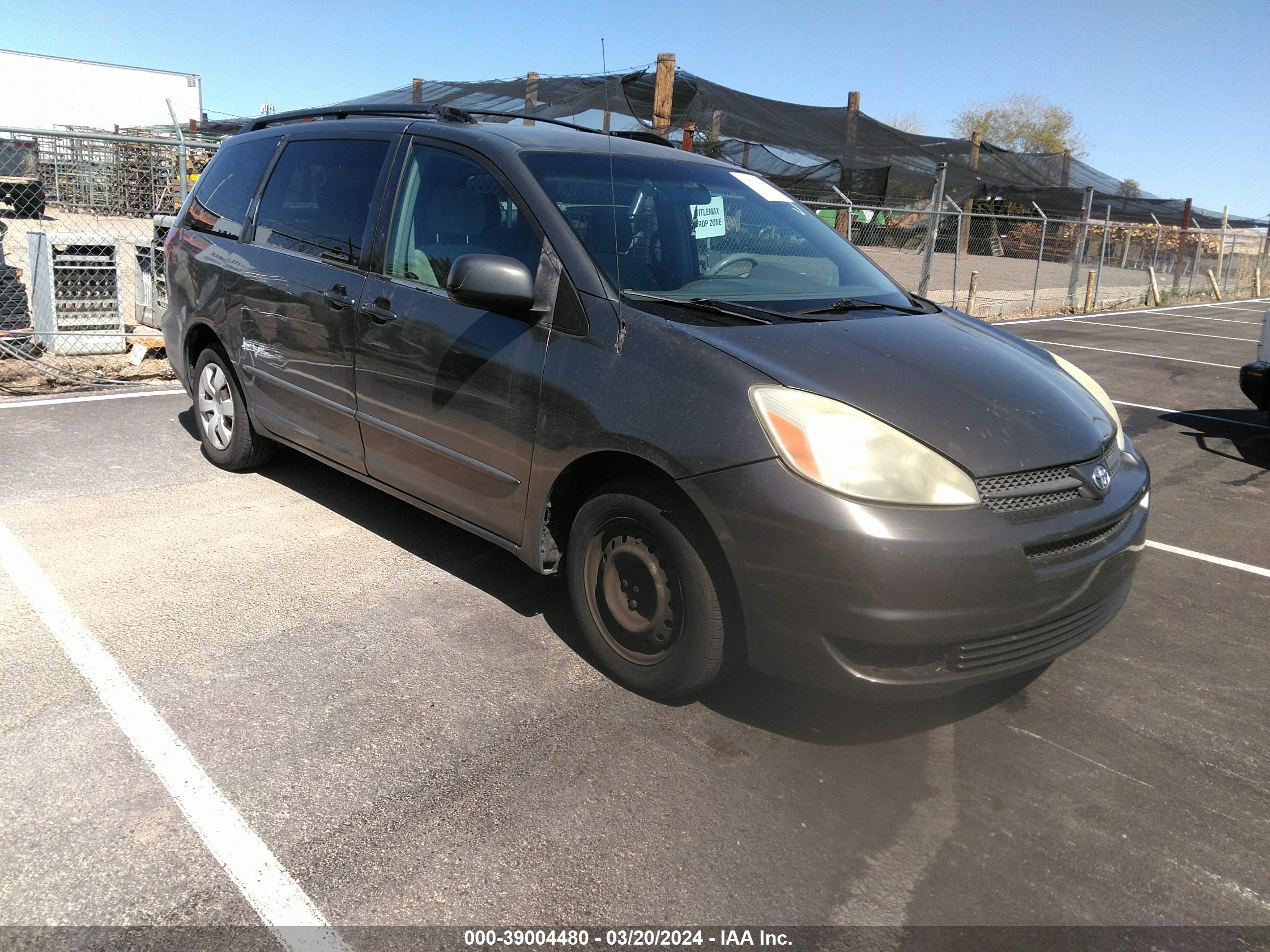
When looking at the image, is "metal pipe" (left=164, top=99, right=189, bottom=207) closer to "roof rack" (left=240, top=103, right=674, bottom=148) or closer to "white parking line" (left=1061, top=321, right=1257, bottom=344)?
"roof rack" (left=240, top=103, right=674, bottom=148)

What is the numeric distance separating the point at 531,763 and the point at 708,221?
90.2 inches

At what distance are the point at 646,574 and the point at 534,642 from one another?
72cm

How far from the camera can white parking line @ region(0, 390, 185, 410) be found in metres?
6.52

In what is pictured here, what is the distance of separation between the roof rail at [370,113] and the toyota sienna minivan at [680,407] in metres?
0.02

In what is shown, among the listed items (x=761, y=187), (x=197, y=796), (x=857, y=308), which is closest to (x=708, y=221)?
(x=761, y=187)

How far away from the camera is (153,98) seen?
47750 millimetres

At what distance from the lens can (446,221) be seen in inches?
145

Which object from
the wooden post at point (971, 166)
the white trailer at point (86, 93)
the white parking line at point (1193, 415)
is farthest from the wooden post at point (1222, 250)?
the white trailer at point (86, 93)

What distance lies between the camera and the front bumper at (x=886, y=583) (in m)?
2.51

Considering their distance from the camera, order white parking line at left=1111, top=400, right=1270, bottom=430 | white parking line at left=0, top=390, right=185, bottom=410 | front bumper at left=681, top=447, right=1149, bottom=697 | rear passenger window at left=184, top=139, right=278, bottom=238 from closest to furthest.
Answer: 1. front bumper at left=681, top=447, right=1149, bottom=697
2. rear passenger window at left=184, top=139, right=278, bottom=238
3. white parking line at left=0, top=390, right=185, bottom=410
4. white parking line at left=1111, top=400, right=1270, bottom=430

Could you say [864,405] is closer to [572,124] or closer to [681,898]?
[681,898]

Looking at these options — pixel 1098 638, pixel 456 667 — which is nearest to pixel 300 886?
pixel 456 667

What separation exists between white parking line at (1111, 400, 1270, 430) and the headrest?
272 inches

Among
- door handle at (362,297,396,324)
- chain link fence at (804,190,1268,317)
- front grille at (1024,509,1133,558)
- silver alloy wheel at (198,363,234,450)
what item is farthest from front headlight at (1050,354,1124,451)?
chain link fence at (804,190,1268,317)
